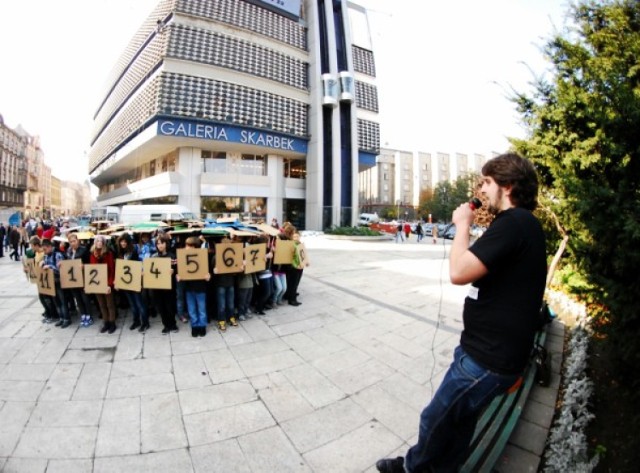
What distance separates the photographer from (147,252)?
6242 mm

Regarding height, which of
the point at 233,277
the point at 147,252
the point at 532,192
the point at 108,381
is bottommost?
the point at 108,381

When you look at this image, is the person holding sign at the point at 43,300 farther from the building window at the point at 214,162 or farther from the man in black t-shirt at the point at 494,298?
the building window at the point at 214,162

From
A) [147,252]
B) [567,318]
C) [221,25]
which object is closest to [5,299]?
[147,252]

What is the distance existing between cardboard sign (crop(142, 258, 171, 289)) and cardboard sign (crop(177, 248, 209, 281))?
10.2 inches

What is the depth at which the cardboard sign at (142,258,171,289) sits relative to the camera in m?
5.44

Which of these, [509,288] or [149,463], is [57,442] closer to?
[149,463]

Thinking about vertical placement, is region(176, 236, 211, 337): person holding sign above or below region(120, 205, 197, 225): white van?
below

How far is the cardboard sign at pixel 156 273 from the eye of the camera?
5441 mm

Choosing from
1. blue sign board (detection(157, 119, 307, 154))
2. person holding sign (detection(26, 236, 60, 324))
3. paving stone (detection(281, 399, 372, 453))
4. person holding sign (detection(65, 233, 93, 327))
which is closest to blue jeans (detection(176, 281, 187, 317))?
person holding sign (detection(65, 233, 93, 327))

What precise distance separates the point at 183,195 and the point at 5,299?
830 inches

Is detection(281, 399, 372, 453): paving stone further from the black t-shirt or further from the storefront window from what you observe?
the storefront window

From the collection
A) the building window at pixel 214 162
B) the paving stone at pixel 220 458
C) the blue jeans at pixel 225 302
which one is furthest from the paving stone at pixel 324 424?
the building window at pixel 214 162

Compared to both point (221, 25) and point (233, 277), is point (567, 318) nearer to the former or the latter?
point (233, 277)

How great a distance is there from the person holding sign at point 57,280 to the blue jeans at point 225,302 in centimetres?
296
